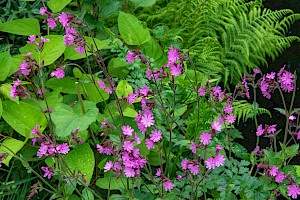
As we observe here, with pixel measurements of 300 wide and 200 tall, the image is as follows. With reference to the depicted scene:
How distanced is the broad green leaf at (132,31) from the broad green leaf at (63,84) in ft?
0.90

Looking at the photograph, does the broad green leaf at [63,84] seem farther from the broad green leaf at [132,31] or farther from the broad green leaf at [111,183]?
the broad green leaf at [111,183]

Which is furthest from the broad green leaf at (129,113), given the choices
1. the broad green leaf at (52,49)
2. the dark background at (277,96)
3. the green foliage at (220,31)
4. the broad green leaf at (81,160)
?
the dark background at (277,96)

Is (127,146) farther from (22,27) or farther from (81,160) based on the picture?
(22,27)

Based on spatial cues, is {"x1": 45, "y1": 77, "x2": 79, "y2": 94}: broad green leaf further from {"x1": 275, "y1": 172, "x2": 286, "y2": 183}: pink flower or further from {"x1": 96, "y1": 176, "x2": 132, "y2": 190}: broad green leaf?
{"x1": 275, "y1": 172, "x2": 286, "y2": 183}: pink flower

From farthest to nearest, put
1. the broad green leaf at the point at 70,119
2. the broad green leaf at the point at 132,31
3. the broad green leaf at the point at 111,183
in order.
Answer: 1. the broad green leaf at the point at 132,31
2. the broad green leaf at the point at 111,183
3. the broad green leaf at the point at 70,119

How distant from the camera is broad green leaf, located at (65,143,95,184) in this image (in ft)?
6.05

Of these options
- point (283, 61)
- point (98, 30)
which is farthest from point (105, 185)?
point (283, 61)

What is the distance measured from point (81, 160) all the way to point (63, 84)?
1.12 ft

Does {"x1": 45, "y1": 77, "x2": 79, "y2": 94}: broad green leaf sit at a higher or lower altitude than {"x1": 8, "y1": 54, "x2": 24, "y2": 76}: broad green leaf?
lower

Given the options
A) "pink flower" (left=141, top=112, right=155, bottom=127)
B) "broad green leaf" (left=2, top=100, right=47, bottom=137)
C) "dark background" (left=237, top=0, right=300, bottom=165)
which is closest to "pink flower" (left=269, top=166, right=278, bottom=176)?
"pink flower" (left=141, top=112, right=155, bottom=127)

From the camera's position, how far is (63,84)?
207cm

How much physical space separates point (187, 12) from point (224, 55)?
0.93ft

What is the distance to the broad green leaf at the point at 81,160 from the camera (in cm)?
185

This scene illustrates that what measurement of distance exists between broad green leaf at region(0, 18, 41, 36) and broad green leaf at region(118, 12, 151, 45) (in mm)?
325
